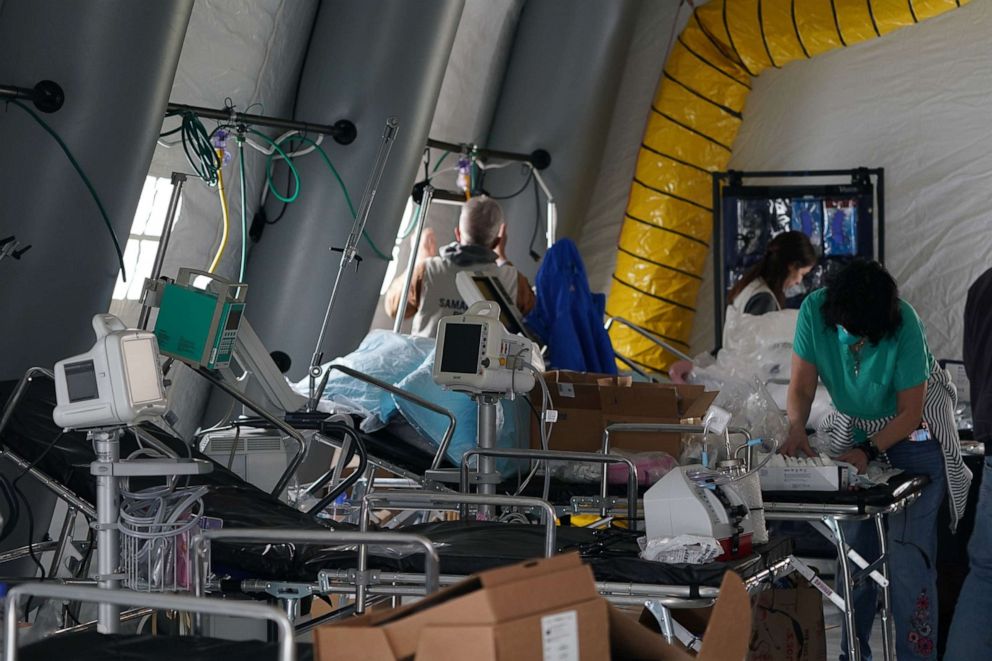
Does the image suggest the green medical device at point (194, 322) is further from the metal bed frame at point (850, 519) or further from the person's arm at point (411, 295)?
the person's arm at point (411, 295)

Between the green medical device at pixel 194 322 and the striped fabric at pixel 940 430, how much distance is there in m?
1.81

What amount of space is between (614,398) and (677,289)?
3.10m

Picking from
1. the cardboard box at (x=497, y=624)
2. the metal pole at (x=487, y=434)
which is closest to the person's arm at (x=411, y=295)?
the metal pole at (x=487, y=434)

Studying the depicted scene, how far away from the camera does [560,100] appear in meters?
6.71

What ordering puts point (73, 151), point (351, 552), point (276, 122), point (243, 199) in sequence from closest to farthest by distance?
point (351, 552), point (73, 151), point (276, 122), point (243, 199)

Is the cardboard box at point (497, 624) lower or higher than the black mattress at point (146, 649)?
higher

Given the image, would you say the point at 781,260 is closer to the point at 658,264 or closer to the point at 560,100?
the point at 658,264

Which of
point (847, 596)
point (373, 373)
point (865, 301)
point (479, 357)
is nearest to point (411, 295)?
point (373, 373)

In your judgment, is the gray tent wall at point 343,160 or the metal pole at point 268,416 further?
the gray tent wall at point 343,160

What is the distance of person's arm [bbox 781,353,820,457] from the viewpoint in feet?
12.3

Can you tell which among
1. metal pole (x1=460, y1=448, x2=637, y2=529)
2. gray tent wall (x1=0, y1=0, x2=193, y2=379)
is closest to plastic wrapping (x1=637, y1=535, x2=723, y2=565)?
metal pole (x1=460, y1=448, x2=637, y2=529)

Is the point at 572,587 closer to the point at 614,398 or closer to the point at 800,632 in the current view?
the point at 800,632

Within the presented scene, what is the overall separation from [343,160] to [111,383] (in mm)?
3156

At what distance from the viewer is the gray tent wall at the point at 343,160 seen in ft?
17.5
